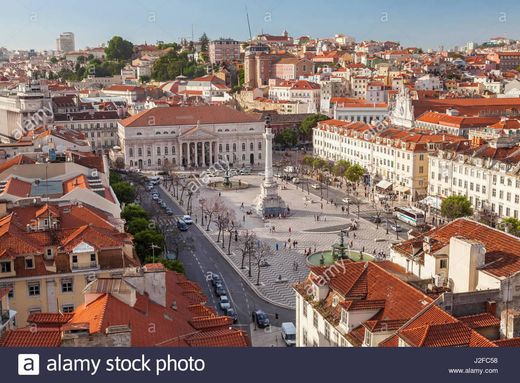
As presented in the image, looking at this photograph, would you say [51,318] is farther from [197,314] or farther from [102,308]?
[197,314]

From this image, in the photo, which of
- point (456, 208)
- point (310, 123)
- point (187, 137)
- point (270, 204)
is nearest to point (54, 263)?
point (456, 208)

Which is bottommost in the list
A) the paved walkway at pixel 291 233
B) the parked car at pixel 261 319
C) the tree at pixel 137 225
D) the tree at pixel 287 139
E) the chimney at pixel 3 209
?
the paved walkway at pixel 291 233

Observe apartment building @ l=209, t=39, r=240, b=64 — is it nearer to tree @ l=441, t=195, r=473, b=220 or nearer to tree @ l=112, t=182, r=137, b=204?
tree @ l=112, t=182, r=137, b=204

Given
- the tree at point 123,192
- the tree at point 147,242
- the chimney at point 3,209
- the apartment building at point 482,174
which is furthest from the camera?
the apartment building at point 482,174

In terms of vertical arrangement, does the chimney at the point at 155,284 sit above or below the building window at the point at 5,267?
above

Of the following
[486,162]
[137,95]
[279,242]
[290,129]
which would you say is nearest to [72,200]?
[279,242]

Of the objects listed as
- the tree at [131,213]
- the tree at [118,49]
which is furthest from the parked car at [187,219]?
the tree at [118,49]

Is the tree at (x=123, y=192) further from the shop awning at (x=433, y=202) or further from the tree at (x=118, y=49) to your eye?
the tree at (x=118, y=49)
